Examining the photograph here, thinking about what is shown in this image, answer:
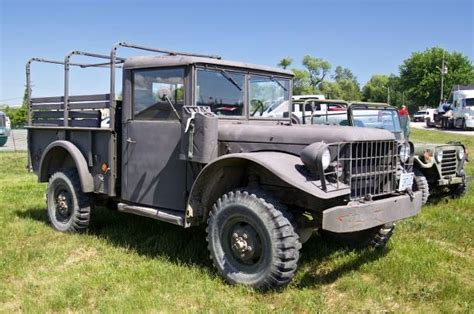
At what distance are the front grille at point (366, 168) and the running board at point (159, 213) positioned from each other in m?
1.53

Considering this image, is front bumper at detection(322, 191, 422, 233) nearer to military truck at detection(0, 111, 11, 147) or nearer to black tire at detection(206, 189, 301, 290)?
black tire at detection(206, 189, 301, 290)

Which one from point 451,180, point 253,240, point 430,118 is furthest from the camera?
point 430,118

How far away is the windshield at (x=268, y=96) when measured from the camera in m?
5.51

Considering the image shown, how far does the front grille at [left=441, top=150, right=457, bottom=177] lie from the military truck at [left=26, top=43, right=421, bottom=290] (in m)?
3.32

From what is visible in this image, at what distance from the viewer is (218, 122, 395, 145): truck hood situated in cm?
437

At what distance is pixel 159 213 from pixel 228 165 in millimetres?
983

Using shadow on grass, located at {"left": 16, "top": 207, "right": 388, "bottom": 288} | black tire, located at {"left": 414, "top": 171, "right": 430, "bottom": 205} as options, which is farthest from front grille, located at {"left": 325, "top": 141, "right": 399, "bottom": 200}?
black tire, located at {"left": 414, "top": 171, "right": 430, "bottom": 205}

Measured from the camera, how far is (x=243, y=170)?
4.82 metres

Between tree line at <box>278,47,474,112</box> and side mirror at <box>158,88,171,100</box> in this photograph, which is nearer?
side mirror at <box>158,88,171,100</box>

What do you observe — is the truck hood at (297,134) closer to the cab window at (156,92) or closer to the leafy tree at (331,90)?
the cab window at (156,92)

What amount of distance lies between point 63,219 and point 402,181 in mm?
4034

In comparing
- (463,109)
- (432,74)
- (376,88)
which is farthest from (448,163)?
(376,88)

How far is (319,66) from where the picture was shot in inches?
2781

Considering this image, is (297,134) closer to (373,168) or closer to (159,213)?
(373,168)
